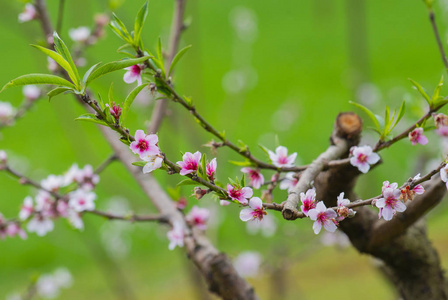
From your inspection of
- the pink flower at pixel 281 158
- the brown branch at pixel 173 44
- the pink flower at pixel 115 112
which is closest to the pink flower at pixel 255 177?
the pink flower at pixel 281 158

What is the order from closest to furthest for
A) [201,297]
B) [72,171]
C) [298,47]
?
[72,171] → [201,297] → [298,47]

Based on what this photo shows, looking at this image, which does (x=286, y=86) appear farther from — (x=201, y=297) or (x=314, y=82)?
(x=201, y=297)

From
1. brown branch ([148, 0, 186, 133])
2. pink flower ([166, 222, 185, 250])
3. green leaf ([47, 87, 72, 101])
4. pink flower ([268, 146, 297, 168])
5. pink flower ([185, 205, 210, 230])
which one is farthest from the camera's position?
brown branch ([148, 0, 186, 133])

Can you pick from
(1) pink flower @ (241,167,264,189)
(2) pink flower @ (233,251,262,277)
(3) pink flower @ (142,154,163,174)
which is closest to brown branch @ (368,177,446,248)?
(1) pink flower @ (241,167,264,189)

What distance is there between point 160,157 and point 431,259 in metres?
0.67

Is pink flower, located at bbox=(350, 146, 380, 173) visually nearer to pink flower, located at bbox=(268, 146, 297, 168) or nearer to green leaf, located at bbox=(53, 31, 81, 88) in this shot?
pink flower, located at bbox=(268, 146, 297, 168)

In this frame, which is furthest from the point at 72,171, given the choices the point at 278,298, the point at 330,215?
the point at 278,298

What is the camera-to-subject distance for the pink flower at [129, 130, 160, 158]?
0.64 meters

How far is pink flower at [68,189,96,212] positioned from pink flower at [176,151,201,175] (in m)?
0.53

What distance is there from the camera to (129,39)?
28.2 inches

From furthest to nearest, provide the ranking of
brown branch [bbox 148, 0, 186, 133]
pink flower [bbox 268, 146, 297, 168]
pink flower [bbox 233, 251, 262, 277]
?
pink flower [bbox 233, 251, 262, 277], brown branch [bbox 148, 0, 186, 133], pink flower [bbox 268, 146, 297, 168]

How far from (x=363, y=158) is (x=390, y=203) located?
111mm

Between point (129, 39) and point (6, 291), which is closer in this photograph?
point (129, 39)

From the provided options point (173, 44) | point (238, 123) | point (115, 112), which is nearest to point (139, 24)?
point (115, 112)
